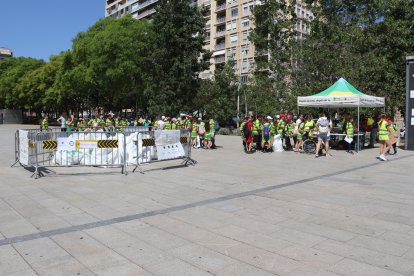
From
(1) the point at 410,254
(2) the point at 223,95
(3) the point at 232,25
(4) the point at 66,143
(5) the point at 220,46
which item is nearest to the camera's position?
(1) the point at 410,254

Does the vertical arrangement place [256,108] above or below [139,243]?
above

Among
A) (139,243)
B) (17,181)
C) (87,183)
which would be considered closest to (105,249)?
(139,243)

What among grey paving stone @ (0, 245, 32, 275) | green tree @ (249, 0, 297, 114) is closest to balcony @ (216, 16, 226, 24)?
green tree @ (249, 0, 297, 114)

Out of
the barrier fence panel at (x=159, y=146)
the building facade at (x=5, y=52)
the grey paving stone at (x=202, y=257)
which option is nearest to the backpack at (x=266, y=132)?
the barrier fence panel at (x=159, y=146)

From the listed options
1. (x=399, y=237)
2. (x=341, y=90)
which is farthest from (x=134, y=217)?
(x=341, y=90)

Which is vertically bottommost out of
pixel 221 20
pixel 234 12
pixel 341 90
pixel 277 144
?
A: pixel 277 144

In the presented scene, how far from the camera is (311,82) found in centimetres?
2741

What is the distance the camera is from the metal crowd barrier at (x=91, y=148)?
10453mm

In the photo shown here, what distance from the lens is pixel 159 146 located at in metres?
11.3

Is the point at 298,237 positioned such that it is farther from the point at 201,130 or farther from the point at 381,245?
the point at 201,130

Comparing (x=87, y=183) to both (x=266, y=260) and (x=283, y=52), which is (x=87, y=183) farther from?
(x=283, y=52)

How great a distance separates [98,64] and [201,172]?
32.5 m

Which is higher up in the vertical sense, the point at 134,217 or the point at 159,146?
the point at 159,146

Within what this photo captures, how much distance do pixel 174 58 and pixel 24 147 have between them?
2455 centimetres
